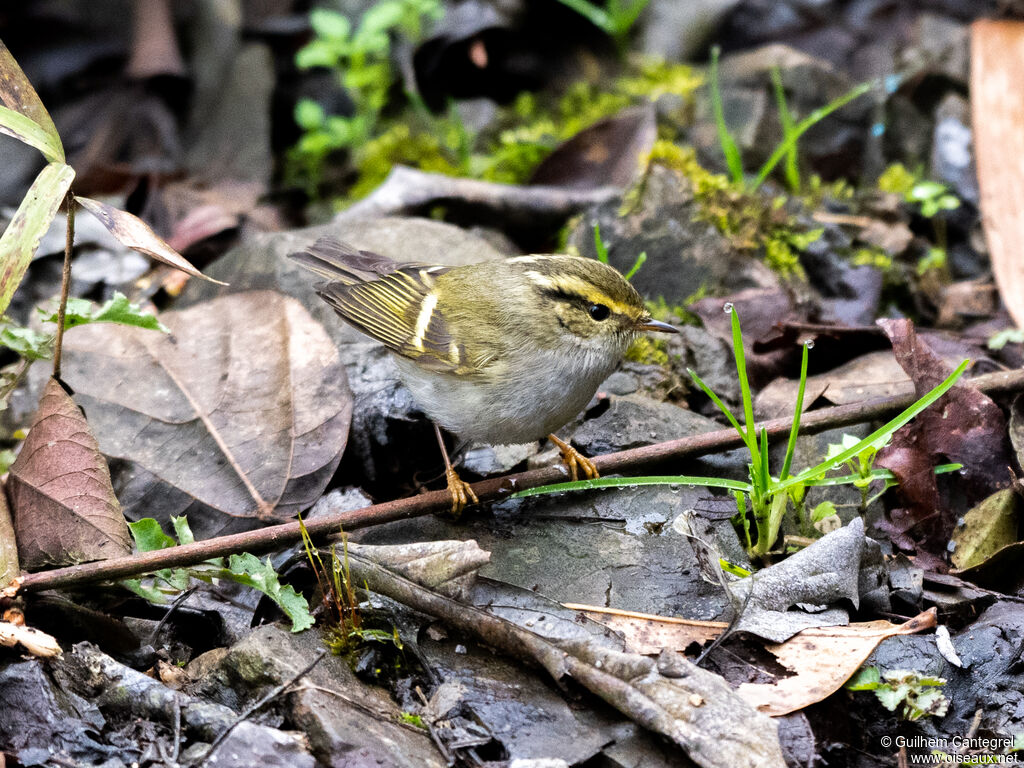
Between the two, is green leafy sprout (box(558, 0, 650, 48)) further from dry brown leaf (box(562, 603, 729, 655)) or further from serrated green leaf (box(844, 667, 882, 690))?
serrated green leaf (box(844, 667, 882, 690))

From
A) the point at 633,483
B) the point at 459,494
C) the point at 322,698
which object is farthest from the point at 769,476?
the point at 322,698

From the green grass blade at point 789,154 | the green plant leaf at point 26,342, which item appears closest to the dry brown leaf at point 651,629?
the green plant leaf at point 26,342

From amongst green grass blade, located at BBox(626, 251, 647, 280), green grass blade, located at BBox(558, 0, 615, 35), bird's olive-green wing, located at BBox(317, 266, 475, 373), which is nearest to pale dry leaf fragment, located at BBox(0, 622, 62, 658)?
bird's olive-green wing, located at BBox(317, 266, 475, 373)

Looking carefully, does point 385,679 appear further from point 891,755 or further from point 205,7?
point 205,7

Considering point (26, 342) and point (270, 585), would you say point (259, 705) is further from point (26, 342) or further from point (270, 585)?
point (26, 342)

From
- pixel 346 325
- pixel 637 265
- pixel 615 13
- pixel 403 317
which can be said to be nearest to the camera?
pixel 403 317

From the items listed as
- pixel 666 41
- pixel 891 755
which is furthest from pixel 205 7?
pixel 891 755
